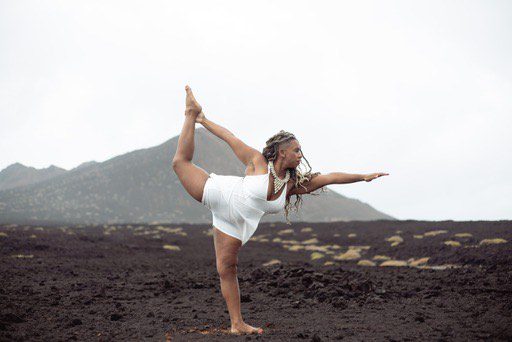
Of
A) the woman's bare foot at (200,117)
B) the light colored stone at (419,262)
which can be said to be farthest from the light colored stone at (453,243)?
the woman's bare foot at (200,117)

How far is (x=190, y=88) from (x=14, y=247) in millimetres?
16686

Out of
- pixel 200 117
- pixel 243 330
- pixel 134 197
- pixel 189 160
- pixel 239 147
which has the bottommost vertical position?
pixel 243 330

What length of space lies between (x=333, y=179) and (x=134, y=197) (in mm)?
101591

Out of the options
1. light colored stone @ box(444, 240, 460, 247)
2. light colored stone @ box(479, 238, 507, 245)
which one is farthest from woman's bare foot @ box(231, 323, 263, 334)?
light colored stone @ box(444, 240, 460, 247)

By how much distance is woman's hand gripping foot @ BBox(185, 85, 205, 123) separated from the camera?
18.1 feet

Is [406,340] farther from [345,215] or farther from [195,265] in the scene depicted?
[345,215]

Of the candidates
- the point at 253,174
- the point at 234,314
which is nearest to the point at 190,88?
the point at 253,174

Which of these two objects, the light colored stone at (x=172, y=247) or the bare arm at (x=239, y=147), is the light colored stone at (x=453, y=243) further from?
the bare arm at (x=239, y=147)

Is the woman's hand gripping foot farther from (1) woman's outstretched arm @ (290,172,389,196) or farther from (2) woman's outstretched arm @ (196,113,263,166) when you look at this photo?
(1) woman's outstretched arm @ (290,172,389,196)

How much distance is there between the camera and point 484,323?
5762mm

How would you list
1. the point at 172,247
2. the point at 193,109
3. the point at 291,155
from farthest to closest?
the point at 172,247, the point at 193,109, the point at 291,155

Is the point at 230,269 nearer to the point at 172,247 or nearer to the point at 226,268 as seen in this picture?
the point at 226,268

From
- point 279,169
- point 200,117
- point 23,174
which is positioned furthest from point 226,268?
point 23,174

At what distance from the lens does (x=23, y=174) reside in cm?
16375
